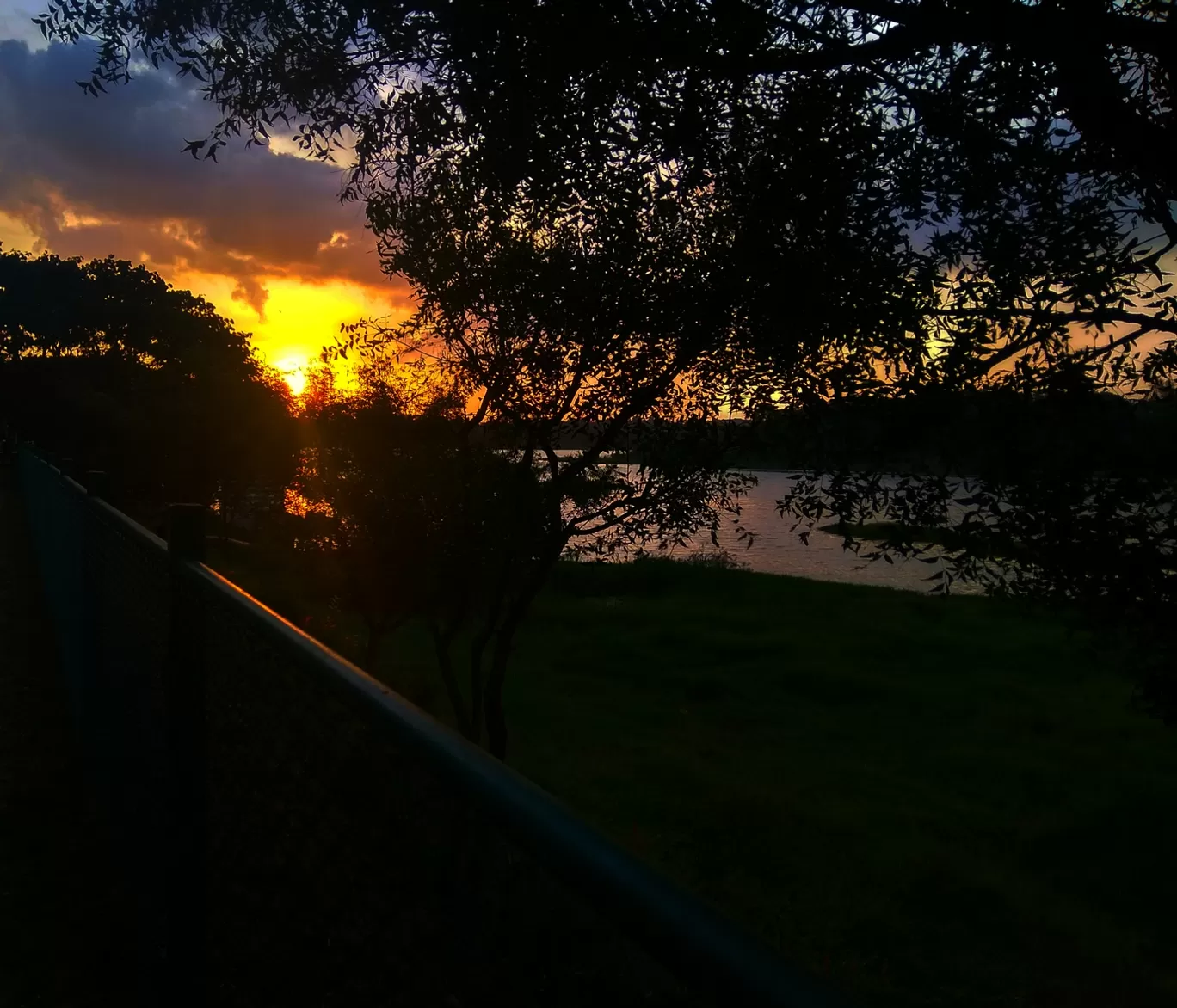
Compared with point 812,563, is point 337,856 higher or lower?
higher

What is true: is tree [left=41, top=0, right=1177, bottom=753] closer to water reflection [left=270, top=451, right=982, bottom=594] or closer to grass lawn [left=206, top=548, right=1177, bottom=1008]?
grass lawn [left=206, top=548, right=1177, bottom=1008]

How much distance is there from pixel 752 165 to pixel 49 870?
23.0 feet

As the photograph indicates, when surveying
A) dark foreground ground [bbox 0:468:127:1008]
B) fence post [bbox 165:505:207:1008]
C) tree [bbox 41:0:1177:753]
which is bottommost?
dark foreground ground [bbox 0:468:127:1008]

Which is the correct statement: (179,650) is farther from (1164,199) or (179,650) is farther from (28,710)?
(1164,199)

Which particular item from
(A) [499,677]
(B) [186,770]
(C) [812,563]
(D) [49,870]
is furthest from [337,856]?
(C) [812,563]

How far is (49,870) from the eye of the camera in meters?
4.79

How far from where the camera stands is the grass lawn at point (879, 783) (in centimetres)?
1433

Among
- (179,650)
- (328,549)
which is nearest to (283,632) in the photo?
(179,650)

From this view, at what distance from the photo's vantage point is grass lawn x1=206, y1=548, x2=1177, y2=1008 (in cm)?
1433

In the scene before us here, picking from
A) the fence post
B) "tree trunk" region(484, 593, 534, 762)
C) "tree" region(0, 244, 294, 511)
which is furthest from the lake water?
the fence post

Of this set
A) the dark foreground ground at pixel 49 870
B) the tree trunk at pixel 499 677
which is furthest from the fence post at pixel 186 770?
the tree trunk at pixel 499 677

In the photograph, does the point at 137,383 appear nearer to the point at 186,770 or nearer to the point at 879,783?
the point at 879,783

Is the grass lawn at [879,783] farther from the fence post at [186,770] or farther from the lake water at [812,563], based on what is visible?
the lake water at [812,563]

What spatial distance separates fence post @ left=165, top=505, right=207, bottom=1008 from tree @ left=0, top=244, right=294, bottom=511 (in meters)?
27.1
